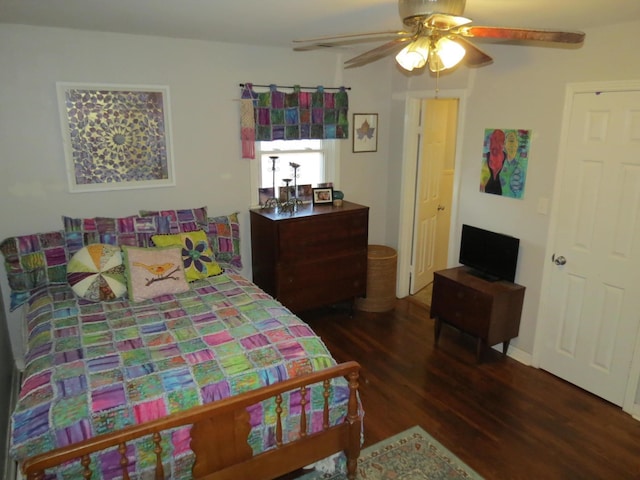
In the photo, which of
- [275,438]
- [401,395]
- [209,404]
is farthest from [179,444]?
[401,395]

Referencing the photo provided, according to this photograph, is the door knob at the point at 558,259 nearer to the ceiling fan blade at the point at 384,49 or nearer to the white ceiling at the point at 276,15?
the white ceiling at the point at 276,15

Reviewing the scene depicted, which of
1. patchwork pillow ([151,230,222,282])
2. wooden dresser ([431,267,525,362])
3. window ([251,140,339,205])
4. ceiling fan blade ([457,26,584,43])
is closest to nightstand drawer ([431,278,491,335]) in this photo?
wooden dresser ([431,267,525,362])

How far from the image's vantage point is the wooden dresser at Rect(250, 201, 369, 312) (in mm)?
3854

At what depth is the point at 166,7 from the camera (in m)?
2.54

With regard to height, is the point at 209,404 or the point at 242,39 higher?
the point at 242,39

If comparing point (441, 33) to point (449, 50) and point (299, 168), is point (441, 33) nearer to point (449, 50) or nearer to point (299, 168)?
point (449, 50)

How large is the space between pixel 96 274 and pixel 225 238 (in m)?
1.09

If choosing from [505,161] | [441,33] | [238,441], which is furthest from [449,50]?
[505,161]

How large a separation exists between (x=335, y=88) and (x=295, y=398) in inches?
118

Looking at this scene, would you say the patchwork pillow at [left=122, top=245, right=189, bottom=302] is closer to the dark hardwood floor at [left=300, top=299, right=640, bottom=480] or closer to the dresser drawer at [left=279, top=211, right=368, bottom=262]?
the dresser drawer at [left=279, top=211, right=368, bottom=262]

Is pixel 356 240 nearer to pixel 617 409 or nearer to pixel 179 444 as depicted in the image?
pixel 617 409

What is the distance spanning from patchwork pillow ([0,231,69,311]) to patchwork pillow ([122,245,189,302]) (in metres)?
0.51

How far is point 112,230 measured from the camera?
11.1 feet

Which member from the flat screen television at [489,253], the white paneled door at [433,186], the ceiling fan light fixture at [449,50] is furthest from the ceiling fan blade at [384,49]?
the white paneled door at [433,186]
